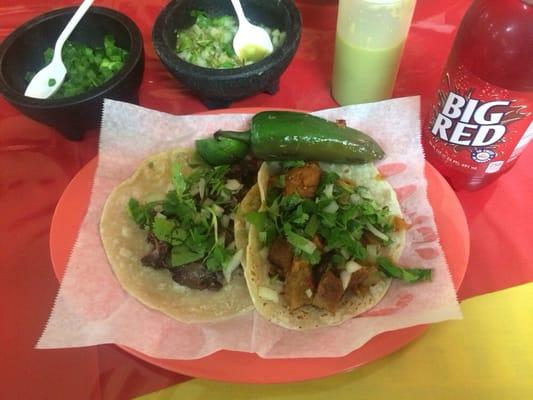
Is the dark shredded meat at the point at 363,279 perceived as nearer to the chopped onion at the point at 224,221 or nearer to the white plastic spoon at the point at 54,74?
the chopped onion at the point at 224,221

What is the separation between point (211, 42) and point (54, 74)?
1.70 ft

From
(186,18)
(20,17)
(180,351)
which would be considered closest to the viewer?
(180,351)

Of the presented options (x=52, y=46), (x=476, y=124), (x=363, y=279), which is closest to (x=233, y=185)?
(x=363, y=279)

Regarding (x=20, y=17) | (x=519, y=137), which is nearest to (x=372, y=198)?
(x=519, y=137)

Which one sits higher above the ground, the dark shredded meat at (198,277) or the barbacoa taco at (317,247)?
the barbacoa taco at (317,247)

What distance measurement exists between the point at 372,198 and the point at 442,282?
1.04 ft

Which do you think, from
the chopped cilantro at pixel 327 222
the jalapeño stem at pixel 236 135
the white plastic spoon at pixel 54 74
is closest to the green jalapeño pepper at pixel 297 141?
the jalapeño stem at pixel 236 135

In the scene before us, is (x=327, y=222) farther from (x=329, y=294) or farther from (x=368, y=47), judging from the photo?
(x=368, y=47)

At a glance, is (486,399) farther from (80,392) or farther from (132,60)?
(132,60)

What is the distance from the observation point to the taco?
1.32 meters

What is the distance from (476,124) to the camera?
1.30m

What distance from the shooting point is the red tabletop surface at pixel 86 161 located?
126cm

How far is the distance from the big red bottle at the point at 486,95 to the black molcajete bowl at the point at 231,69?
1.61ft

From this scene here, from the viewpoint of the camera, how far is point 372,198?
1438 millimetres
